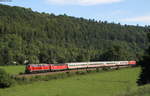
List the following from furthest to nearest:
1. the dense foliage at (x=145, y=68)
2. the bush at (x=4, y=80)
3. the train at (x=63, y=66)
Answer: the train at (x=63, y=66), the bush at (x=4, y=80), the dense foliage at (x=145, y=68)

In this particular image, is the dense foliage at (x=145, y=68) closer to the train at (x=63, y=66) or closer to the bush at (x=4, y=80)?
the bush at (x=4, y=80)

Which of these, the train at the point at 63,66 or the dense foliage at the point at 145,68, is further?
the train at the point at 63,66

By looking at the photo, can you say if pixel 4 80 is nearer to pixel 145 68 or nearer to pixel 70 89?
pixel 70 89

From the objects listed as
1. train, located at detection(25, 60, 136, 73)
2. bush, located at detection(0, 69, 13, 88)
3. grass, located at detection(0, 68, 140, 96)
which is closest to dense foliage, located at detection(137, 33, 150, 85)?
grass, located at detection(0, 68, 140, 96)

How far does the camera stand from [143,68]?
34.4 m

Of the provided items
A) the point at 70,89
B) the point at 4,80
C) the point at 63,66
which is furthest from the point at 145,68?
the point at 63,66

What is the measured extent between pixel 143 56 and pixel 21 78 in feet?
101

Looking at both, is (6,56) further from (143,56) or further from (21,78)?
(143,56)

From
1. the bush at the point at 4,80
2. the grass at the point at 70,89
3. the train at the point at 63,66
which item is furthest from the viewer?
the train at the point at 63,66

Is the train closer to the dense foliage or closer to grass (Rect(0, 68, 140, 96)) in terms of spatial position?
grass (Rect(0, 68, 140, 96))

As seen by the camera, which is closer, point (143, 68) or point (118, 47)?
point (143, 68)

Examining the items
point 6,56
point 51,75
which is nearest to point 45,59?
point 6,56

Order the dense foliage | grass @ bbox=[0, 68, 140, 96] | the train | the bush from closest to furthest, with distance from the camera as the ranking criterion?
the dense foliage
grass @ bbox=[0, 68, 140, 96]
the bush
the train

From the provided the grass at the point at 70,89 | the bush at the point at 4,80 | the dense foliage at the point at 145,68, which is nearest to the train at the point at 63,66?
the grass at the point at 70,89
